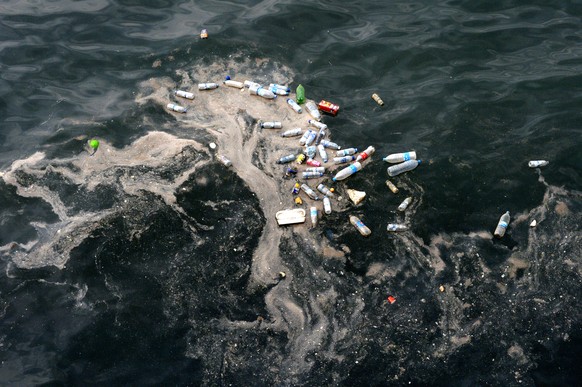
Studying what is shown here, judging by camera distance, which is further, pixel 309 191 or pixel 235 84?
pixel 235 84

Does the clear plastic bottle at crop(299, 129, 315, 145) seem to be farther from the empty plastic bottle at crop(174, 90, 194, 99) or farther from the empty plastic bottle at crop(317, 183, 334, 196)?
the empty plastic bottle at crop(174, 90, 194, 99)

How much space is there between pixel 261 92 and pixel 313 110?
114 cm

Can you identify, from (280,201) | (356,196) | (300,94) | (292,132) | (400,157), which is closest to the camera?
(356,196)

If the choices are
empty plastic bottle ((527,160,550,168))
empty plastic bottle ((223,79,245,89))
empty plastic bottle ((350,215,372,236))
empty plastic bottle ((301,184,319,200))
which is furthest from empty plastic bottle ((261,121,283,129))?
empty plastic bottle ((527,160,550,168))

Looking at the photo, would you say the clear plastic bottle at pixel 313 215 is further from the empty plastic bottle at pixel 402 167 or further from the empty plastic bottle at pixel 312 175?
the empty plastic bottle at pixel 402 167

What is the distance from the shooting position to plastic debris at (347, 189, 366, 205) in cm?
841

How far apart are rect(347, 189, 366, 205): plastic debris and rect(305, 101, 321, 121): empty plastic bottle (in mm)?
1827

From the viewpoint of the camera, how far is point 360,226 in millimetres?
8102

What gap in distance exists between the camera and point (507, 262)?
25.4 ft

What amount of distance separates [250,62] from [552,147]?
6.12m

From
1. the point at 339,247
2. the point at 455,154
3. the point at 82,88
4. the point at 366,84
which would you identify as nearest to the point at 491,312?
the point at 339,247

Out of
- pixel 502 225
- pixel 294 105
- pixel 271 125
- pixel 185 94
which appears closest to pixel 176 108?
pixel 185 94

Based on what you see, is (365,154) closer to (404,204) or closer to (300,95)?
(404,204)

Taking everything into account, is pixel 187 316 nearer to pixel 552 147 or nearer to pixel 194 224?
pixel 194 224
